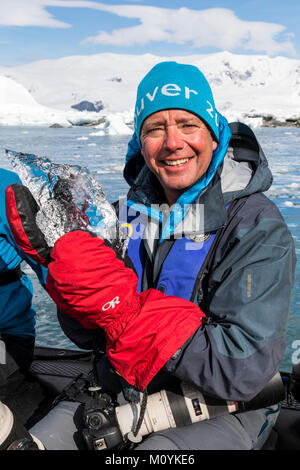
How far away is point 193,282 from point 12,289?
990 mm

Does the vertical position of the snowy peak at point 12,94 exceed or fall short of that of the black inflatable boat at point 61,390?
it exceeds it

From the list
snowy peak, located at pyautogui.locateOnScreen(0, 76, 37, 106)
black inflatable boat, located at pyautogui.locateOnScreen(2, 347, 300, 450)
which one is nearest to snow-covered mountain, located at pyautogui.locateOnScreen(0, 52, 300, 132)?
snowy peak, located at pyautogui.locateOnScreen(0, 76, 37, 106)

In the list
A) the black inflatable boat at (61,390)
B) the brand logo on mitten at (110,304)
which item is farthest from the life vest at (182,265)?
the black inflatable boat at (61,390)

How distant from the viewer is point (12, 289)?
1.95 m

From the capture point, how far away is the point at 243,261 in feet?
4.10

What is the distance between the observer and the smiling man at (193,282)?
1.15m

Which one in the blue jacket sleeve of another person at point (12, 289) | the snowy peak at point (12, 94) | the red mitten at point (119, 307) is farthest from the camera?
the snowy peak at point (12, 94)

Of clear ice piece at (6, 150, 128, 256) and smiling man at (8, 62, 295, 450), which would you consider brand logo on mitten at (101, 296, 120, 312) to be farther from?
clear ice piece at (6, 150, 128, 256)

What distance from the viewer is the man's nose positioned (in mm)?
1461

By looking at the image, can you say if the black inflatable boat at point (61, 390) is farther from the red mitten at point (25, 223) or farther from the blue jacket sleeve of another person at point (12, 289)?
the red mitten at point (25, 223)

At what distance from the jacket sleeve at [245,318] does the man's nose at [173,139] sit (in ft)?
1.22

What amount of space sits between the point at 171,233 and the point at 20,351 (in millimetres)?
1065
